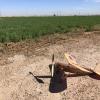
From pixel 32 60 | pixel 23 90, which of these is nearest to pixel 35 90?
pixel 23 90

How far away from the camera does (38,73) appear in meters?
12.5

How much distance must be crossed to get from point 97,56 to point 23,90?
616cm

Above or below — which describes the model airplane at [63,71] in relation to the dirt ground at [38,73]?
above

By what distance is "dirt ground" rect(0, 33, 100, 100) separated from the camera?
1009 centimetres

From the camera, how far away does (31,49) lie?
18125mm

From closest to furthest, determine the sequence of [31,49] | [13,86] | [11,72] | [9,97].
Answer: [9,97] < [13,86] < [11,72] < [31,49]

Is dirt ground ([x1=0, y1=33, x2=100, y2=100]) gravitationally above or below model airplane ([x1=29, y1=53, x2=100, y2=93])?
below

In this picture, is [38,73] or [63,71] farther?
[38,73]

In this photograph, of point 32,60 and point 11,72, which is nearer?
point 11,72

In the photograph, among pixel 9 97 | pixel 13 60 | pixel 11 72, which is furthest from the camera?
pixel 13 60

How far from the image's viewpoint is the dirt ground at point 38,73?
10.1 m

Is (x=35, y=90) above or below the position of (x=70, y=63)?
below

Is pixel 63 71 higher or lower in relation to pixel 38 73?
higher

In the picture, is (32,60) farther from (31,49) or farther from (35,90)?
(35,90)
